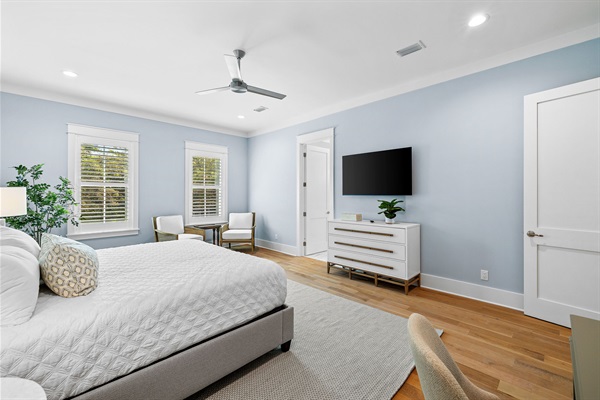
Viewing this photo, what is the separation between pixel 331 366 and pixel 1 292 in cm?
195

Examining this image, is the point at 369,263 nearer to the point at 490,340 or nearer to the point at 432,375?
the point at 490,340

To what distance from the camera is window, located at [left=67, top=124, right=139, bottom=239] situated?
420 cm

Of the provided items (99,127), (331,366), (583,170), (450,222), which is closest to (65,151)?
(99,127)

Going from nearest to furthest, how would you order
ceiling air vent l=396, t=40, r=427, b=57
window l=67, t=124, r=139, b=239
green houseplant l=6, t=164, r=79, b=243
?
ceiling air vent l=396, t=40, r=427, b=57, green houseplant l=6, t=164, r=79, b=243, window l=67, t=124, r=139, b=239

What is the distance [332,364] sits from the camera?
196 cm

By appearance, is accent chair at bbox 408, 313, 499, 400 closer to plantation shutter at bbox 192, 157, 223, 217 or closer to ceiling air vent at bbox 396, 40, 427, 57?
ceiling air vent at bbox 396, 40, 427, 57

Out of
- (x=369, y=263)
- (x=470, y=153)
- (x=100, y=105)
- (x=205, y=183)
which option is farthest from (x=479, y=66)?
(x=100, y=105)

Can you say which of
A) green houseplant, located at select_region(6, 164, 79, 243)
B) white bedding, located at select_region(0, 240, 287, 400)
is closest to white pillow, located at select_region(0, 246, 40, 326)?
white bedding, located at select_region(0, 240, 287, 400)

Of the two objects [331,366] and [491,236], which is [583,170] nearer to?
[491,236]

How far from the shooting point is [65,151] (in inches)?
161

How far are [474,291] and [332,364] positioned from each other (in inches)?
87.1

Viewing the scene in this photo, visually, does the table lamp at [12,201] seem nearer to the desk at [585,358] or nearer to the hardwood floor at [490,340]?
the hardwood floor at [490,340]

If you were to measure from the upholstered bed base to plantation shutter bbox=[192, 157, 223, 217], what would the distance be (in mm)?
4226

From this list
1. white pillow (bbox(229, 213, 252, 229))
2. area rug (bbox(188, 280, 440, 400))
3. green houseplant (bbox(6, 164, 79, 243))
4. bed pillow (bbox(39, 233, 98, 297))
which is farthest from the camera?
white pillow (bbox(229, 213, 252, 229))
